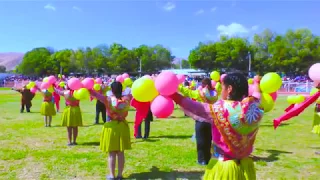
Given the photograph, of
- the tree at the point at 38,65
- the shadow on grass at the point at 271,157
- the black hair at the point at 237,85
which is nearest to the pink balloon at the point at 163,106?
the black hair at the point at 237,85

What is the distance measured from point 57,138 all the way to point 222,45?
61.2 metres

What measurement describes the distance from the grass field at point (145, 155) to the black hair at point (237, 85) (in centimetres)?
341

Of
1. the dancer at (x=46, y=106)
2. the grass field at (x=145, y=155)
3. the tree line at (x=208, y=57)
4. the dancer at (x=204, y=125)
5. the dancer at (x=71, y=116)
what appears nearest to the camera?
the grass field at (x=145, y=155)

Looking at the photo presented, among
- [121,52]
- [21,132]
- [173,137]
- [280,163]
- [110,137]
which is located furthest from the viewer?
[121,52]

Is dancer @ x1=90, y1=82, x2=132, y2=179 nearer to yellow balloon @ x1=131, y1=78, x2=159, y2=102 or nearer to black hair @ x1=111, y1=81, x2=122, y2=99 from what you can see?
black hair @ x1=111, y1=81, x2=122, y2=99

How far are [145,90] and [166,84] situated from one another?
0.30 m

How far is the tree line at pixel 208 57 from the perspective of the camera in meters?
55.8

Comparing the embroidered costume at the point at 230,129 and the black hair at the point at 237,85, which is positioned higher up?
the black hair at the point at 237,85

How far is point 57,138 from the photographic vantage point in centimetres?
934

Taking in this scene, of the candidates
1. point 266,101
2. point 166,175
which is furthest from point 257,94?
point 166,175

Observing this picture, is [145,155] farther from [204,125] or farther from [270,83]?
[270,83]

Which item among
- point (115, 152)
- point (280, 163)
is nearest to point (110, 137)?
point (115, 152)

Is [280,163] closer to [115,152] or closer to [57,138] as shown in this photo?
[115,152]

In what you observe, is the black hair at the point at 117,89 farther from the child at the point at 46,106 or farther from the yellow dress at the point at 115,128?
the child at the point at 46,106
